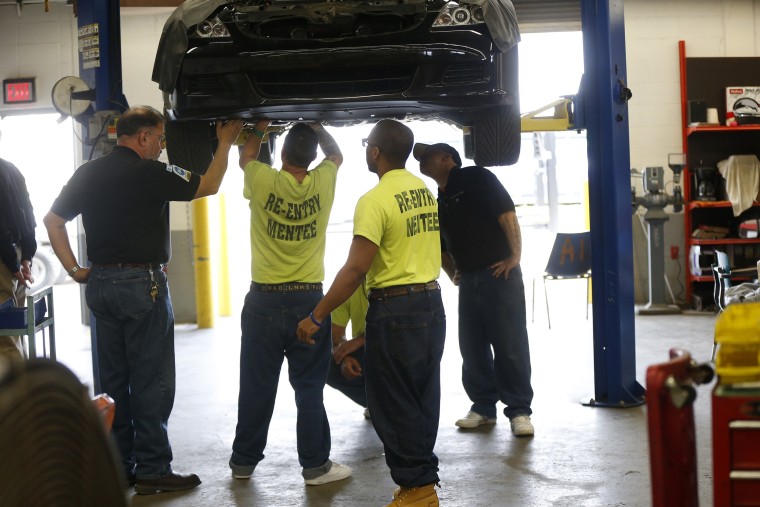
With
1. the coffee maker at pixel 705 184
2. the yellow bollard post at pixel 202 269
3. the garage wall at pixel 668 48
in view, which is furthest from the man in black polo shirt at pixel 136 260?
the garage wall at pixel 668 48

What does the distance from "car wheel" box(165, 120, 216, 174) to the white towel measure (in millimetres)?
6904

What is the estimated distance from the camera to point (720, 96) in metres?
10.1

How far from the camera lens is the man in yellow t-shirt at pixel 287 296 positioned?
13.0ft

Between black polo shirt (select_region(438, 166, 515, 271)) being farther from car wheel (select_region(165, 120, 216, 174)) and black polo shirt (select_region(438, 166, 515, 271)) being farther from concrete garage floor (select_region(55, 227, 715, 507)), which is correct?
car wheel (select_region(165, 120, 216, 174))

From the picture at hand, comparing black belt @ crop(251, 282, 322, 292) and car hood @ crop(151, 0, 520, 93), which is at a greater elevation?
car hood @ crop(151, 0, 520, 93)

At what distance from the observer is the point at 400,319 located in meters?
3.45

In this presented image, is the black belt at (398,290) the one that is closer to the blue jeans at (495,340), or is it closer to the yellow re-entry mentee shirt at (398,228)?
the yellow re-entry mentee shirt at (398,228)

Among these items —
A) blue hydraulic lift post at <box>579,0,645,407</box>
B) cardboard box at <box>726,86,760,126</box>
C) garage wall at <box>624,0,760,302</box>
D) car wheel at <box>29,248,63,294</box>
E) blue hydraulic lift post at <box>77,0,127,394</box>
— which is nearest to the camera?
blue hydraulic lift post at <box>77,0,127,394</box>

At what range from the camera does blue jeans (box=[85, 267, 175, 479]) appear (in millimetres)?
3822

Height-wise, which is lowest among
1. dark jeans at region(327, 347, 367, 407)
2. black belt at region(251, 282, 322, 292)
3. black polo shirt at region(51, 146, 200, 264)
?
dark jeans at region(327, 347, 367, 407)

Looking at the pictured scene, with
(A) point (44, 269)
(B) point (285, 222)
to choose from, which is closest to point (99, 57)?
(B) point (285, 222)

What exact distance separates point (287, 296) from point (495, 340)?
4.67 feet

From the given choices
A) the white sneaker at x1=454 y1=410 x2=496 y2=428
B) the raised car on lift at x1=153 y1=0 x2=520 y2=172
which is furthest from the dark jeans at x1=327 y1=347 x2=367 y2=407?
the raised car on lift at x1=153 y1=0 x2=520 y2=172

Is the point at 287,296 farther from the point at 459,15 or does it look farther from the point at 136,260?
the point at 459,15
